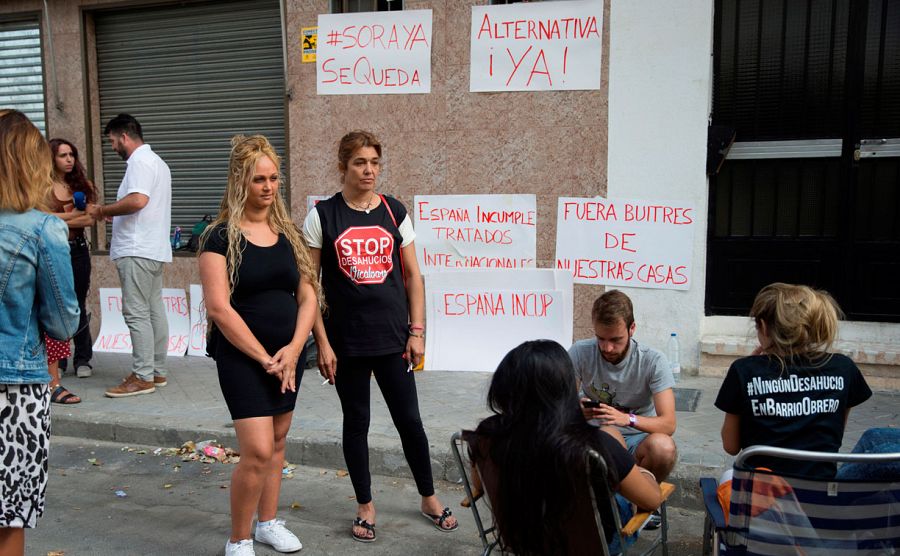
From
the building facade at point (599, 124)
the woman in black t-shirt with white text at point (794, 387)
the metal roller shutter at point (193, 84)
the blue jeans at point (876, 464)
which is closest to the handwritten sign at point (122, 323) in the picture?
the building facade at point (599, 124)

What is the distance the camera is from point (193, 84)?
26.9 feet

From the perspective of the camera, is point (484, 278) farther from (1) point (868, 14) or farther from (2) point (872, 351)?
(1) point (868, 14)

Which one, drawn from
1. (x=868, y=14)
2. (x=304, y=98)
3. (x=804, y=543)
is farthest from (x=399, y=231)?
(x=868, y=14)

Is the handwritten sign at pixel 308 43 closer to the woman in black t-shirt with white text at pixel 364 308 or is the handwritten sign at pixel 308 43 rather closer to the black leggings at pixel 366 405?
the woman in black t-shirt with white text at pixel 364 308

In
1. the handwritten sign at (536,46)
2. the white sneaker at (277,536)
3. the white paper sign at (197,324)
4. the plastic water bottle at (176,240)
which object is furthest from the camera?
the plastic water bottle at (176,240)

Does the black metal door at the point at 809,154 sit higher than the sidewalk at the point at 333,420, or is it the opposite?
the black metal door at the point at 809,154

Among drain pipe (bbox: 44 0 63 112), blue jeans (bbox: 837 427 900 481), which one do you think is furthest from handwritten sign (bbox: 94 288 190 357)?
blue jeans (bbox: 837 427 900 481)

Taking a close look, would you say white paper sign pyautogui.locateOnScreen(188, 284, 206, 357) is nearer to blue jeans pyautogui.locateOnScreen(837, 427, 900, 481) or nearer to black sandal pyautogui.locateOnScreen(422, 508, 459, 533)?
black sandal pyautogui.locateOnScreen(422, 508, 459, 533)

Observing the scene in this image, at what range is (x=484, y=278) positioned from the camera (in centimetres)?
693

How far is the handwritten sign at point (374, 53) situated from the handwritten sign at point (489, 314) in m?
1.79

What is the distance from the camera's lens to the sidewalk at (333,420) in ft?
15.5

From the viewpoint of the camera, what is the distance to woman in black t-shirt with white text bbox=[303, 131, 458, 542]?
12.2ft

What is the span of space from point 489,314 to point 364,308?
3.25 metres

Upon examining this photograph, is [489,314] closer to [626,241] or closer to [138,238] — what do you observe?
[626,241]
